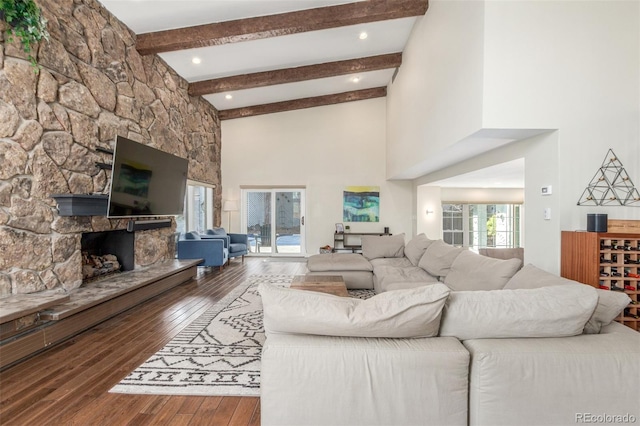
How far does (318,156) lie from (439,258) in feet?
17.8

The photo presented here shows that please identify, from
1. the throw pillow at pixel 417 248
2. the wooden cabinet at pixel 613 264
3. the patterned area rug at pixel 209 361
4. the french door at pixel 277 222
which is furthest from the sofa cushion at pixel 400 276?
the french door at pixel 277 222

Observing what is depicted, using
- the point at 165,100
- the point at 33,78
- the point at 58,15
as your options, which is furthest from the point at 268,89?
the point at 33,78

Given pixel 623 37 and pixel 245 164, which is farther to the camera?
pixel 245 164

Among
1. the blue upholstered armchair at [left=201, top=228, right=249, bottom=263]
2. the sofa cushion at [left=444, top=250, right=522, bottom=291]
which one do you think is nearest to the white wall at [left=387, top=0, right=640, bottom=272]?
the sofa cushion at [left=444, top=250, right=522, bottom=291]

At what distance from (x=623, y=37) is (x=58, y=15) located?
5.76m

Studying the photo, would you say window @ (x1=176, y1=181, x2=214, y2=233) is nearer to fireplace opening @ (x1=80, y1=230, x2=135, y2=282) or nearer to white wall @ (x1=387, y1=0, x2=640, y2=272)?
fireplace opening @ (x1=80, y1=230, x2=135, y2=282)

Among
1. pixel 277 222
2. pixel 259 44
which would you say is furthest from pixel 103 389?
pixel 277 222

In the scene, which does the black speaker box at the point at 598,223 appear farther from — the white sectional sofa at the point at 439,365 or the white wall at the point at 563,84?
the white sectional sofa at the point at 439,365

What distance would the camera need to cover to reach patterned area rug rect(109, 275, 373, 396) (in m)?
2.20

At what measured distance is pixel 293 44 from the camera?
550 cm

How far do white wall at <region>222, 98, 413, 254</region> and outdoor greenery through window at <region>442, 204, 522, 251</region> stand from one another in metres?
1.49

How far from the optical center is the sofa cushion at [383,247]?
5418 mm

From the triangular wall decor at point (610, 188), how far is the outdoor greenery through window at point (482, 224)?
6.16m

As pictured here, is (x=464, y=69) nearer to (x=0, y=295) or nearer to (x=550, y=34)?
(x=550, y=34)
